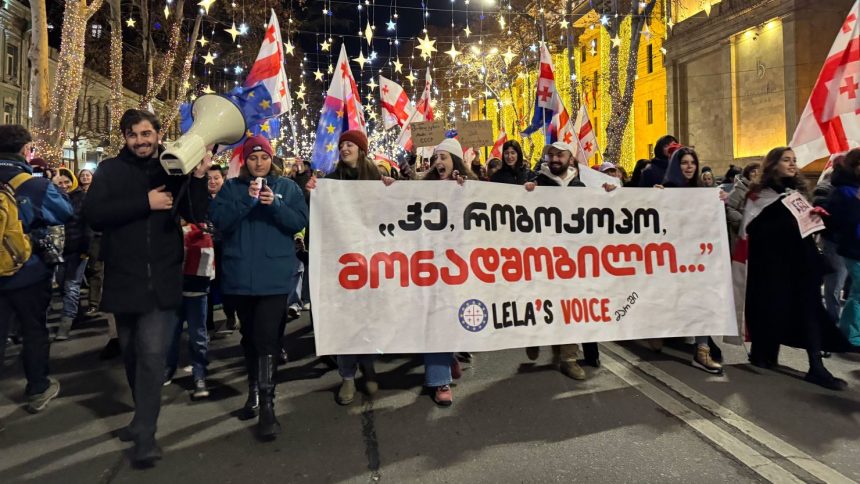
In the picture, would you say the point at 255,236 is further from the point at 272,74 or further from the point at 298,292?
the point at 272,74

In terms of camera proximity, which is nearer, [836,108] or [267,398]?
[267,398]

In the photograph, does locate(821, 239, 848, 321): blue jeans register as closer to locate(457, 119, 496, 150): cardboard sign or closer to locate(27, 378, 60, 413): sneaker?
locate(457, 119, 496, 150): cardboard sign

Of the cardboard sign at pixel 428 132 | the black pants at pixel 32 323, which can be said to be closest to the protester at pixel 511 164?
the cardboard sign at pixel 428 132

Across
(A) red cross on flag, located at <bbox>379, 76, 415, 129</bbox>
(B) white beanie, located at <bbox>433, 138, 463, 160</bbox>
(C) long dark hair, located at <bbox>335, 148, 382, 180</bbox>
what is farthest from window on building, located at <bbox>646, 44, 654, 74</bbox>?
(C) long dark hair, located at <bbox>335, 148, 382, 180</bbox>

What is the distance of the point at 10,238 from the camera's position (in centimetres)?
393

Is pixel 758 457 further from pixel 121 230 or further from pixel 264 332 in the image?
pixel 121 230

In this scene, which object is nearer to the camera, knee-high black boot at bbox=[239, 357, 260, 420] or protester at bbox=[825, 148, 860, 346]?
knee-high black boot at bbox=[239, 357, 260, 420]

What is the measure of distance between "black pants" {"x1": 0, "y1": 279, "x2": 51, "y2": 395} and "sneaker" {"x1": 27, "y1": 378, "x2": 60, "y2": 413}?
3cm

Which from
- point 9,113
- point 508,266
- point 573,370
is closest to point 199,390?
point 508,266

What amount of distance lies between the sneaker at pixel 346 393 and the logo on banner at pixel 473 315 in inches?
38.9

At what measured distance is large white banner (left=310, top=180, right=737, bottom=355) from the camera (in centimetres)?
416

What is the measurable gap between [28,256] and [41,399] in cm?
114

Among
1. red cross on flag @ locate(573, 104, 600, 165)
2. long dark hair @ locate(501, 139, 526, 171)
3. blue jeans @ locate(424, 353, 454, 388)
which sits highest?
red cross on flag @ locate(573, 104, 600, 165)

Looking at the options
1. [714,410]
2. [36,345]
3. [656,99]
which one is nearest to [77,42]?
[36,345]
